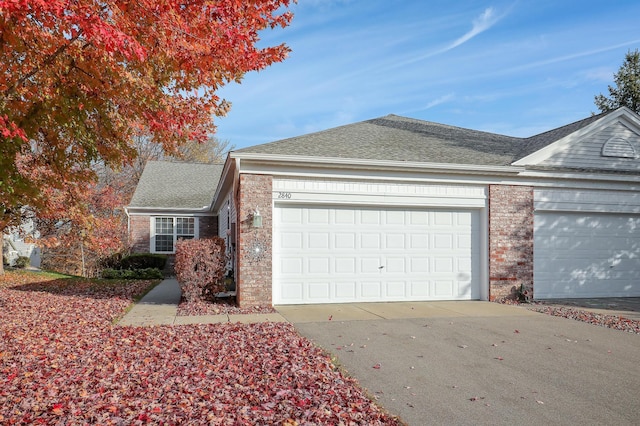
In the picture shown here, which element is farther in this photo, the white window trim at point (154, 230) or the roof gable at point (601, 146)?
the white window trim at point (154, 230)

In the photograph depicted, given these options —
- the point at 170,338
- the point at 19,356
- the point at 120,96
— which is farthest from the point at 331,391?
the point at 120,96

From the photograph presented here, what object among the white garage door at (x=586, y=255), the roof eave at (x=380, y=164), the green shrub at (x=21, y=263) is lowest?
the green shrub at (x=21, y=263)

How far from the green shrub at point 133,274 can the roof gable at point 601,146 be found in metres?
15.0

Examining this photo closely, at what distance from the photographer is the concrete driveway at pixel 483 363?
4418mm

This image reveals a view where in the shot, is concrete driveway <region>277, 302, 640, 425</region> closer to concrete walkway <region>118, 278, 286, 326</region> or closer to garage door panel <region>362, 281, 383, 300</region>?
concrete walkway <region>118, 278, 286, 326</region>

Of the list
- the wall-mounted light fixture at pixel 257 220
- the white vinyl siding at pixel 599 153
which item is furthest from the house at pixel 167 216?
the white vinyl siding at pixel 599 153

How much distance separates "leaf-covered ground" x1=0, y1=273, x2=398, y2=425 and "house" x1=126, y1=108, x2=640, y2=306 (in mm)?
2714

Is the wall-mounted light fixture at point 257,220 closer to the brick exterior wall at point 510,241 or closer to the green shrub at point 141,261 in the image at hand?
the brick exterior wall at point 510,241

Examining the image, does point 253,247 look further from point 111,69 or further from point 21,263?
point 21,263

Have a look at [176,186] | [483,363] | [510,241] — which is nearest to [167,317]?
[483,363]

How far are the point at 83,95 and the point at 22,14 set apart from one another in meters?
→ 1.77

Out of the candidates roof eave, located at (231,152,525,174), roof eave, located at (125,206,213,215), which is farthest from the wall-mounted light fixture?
roof eave, located at (125,206,213,215)

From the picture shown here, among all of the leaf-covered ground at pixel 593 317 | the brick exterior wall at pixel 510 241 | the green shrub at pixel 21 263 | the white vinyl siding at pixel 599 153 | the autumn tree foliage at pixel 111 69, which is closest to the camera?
the autumn tree foliage at pixel 111 69

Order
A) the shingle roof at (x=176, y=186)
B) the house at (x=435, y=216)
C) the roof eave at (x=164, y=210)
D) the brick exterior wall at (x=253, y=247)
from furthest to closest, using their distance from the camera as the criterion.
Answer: the shingle roof at (x=176, y=186)
the roof eave at (x=164, y=210)
the house at (x=435, y=216)
the brick exterior wall at (x=253, y=247)
